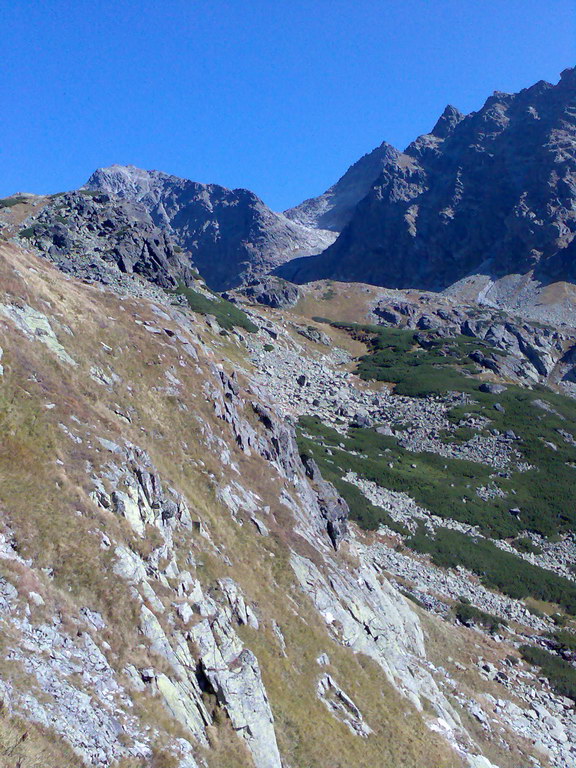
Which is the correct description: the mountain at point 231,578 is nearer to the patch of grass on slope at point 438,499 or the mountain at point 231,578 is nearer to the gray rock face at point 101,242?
the patch of grass on slope at point 438,499

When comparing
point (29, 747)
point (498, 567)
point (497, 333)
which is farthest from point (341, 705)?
point (497, 333)

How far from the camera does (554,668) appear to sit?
32.4 meters

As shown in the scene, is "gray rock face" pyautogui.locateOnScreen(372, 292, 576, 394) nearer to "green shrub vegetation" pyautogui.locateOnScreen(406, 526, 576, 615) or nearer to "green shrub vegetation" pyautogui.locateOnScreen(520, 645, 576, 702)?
"green shrub vegetation" pyautogui.locateOnScreen(406, 526, 576, 615)

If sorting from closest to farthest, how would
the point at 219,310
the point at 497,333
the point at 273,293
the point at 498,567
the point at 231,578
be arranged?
the point at 231,578
the point at 498,567
the point at 219,310
the point at 497,333
the point at 273,293

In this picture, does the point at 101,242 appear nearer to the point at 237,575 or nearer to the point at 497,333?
the point at 237,575

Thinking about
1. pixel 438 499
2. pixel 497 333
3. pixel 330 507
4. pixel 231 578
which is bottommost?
pixel 231 578

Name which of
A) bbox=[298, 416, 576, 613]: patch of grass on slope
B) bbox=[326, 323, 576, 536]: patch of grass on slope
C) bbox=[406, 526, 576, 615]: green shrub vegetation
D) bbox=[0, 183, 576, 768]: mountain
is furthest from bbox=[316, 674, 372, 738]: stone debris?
bbox=[326, 323, 576, 536]: patch of grass on slope

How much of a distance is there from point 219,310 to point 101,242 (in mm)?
21945

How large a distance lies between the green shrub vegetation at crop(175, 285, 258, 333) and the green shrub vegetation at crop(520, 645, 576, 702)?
64747mm

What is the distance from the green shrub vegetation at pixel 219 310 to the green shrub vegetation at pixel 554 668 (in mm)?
64747

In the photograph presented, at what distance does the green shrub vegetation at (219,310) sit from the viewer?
288ft

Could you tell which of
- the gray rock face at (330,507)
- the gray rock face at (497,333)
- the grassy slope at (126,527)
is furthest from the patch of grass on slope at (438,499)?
the gray rock face at (497,333)

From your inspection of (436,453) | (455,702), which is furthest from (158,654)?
(436,453)

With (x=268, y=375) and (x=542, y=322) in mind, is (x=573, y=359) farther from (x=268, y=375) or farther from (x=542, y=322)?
(x=268, y=375)
